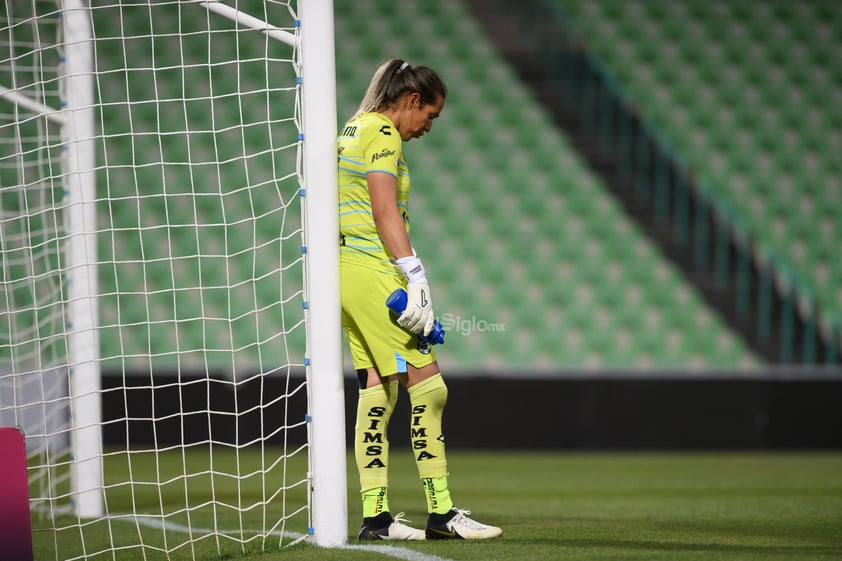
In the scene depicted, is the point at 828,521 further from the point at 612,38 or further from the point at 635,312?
the point at 612,38

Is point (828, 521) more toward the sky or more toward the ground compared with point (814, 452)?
more toward the sky

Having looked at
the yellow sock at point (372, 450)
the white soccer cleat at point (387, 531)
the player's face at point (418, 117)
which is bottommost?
the white soccer cleat at point (387, 531)

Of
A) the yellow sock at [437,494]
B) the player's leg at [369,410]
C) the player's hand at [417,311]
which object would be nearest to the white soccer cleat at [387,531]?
the player's leg at [369,410]

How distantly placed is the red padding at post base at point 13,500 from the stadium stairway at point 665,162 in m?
7.06

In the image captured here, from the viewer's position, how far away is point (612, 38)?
9680 mm

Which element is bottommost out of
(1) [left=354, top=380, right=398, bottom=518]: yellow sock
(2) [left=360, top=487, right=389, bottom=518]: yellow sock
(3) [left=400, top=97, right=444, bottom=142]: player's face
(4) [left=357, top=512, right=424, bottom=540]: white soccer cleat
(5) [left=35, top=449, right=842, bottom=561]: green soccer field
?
(5) [left=35, top=449, right=842, bottom=561]: green soccer field

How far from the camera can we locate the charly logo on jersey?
3.10 meters

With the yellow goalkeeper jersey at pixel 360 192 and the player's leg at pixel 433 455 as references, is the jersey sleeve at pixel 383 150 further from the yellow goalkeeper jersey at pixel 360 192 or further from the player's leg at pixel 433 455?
the player's leg at pixel 433 455

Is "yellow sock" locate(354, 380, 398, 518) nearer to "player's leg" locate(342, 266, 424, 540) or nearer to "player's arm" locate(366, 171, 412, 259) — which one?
"player's leg" locate(342, 266, 424, 540)

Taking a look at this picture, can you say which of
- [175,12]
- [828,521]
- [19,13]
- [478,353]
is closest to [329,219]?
[828,521]

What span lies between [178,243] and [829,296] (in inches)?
226

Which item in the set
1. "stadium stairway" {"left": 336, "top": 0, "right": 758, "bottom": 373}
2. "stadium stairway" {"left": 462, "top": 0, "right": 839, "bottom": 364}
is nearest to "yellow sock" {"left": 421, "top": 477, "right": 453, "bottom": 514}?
"stadium stairway" {"left": 336, "top": 0, "right": 758, "bottom": 373}

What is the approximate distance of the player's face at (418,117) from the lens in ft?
10.7

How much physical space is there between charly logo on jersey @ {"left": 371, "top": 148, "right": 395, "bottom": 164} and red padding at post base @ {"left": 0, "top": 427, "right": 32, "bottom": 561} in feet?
4.24
